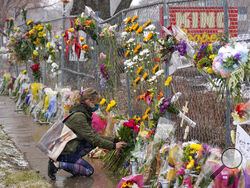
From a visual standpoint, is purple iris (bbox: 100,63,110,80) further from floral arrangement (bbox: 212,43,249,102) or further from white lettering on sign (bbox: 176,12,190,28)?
floral arrangement (bbox: 212,43,249,102)

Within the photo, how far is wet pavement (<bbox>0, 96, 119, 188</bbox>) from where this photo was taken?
607cm

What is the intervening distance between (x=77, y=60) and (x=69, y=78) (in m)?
1.11

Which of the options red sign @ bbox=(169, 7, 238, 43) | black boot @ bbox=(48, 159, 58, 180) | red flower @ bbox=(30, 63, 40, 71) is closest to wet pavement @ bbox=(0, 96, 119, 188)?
black boot @ bbox=(48, 159, 58, 180)

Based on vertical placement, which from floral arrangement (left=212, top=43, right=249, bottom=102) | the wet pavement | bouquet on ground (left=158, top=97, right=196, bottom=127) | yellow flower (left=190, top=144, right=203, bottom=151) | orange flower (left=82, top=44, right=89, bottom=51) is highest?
orange flower (left=82, top=44, right=89, bottom=51)

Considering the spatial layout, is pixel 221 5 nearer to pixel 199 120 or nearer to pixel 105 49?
pixel 199 120

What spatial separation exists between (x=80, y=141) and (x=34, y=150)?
1.85 meters

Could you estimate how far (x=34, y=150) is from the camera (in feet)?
26.0

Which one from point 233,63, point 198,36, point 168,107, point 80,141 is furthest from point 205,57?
point 80,141

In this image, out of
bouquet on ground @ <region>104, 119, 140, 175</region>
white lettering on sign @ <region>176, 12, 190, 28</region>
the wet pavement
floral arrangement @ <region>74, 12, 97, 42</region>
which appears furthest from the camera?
floral arrangement @ <region>74, 12, 97, 42</region>

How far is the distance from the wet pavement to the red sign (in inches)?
83.5

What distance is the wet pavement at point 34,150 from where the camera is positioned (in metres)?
6.07

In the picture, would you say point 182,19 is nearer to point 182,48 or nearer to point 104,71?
point 182,48

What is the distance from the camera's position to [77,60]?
988 cm

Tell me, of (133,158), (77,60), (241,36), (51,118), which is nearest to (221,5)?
(241,36)
